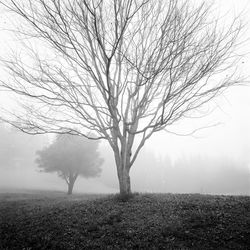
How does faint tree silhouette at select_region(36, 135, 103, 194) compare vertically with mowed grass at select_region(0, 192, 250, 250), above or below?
above

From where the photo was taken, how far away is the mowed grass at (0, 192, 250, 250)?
578cm

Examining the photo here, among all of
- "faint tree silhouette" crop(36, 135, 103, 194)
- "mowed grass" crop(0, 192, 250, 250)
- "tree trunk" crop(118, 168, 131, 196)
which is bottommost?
"mowed grass" crop(0, 192, 250, 250)

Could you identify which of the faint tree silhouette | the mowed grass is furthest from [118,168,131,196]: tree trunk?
the faint tree silhouette

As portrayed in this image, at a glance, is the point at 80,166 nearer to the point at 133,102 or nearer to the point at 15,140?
the point at 133,102

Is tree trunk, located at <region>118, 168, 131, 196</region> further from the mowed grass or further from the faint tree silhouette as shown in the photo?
the faint tree silhouette

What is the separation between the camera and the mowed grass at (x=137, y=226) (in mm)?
→ 5777

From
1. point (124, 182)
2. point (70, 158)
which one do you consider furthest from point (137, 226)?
point (70, 158)

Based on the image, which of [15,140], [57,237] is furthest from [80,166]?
[15,140]

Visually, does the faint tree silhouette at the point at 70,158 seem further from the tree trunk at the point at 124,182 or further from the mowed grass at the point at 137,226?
the mowed grass at the point at 137,226

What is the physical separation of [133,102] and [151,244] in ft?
22.3

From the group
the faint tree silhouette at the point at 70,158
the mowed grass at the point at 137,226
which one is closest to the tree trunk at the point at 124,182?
the mowed grass at the point at 137,226

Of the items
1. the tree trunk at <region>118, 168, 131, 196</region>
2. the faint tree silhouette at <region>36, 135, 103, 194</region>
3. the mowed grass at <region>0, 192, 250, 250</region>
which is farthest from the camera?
the faint tree silhouette at <region>36, 135, 103, 194</region>

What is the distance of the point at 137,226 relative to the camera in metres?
6.79

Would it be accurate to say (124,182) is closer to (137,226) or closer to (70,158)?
(137,226)
